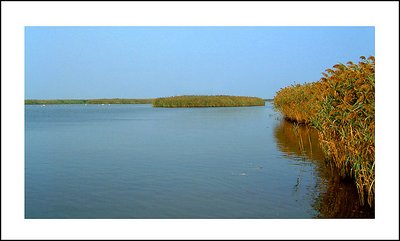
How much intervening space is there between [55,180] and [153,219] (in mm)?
3036

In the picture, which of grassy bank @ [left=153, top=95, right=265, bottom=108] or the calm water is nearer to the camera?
the calm water

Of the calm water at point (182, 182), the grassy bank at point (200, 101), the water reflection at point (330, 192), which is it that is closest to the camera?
the water reflection at point (330, 192)

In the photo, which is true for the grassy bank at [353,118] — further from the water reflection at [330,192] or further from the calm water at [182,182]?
the calm water at [182,182]

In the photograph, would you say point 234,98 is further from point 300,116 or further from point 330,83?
point 330,83

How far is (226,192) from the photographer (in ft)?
22.0

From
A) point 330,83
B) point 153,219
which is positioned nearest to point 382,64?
point 330,83

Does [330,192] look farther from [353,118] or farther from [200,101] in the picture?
[200,101]

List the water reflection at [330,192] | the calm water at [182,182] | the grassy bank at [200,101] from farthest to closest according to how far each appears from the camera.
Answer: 1. the grassy bank at [200,101]
2. the calm water at [182,182]
3. the water reflection at [330,192]

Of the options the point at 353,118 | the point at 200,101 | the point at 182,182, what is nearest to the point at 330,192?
the point at 353,118

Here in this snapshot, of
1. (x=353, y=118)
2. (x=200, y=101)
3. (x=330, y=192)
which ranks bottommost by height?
(x=330, y=192)

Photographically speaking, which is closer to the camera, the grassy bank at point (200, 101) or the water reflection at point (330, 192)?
the water reflection at point (330, 192)

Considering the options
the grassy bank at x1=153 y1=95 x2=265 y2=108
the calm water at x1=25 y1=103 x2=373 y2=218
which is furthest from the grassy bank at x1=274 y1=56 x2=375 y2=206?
the grassy bank at x1=153 y1=95 x2=265 y2=108

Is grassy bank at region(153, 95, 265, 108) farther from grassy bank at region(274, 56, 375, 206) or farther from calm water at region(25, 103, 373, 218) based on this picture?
grassy bank at region(274, 56, 375, 206)

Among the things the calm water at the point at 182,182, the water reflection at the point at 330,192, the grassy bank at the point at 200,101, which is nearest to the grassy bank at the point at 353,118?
the water reflection at the point at 330,192
